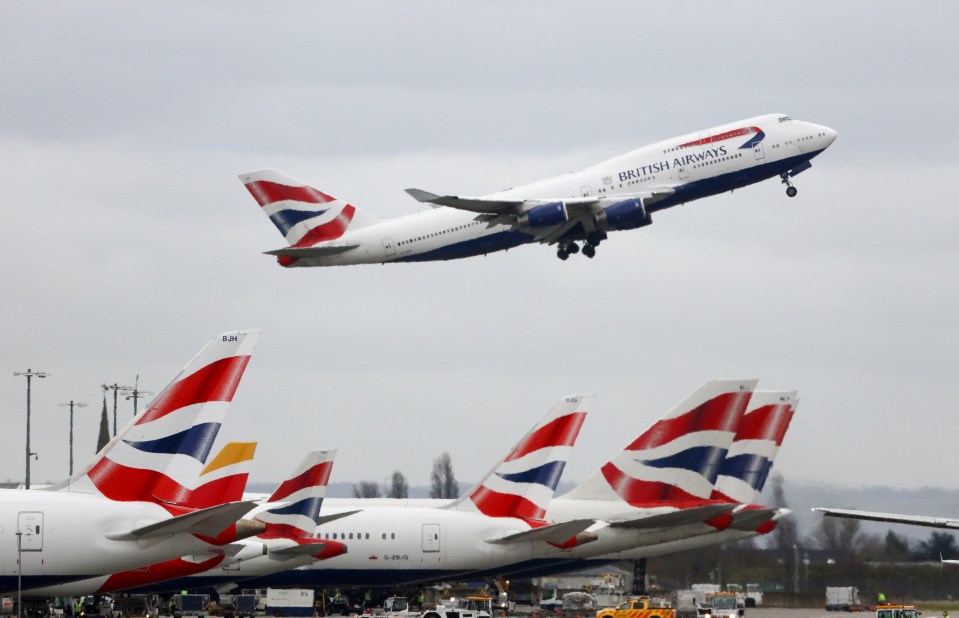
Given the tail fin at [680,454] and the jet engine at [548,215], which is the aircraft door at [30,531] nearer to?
the tail fin at [680,454]

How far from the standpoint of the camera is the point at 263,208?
81.3 meters

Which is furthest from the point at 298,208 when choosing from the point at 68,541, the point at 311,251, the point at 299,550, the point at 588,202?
the point at 68,541

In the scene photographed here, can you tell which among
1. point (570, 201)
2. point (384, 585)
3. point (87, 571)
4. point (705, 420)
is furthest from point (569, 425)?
point (87, 571)

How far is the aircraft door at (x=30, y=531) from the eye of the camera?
30797 mm

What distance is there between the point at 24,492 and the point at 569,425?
3005 centimetres

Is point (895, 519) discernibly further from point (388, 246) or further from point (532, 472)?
point (388, 246)

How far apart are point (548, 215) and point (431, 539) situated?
25038mm

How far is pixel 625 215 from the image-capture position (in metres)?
74.4

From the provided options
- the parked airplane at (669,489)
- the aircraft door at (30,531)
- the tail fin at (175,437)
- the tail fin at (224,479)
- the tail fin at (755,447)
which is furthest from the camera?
the tail fin at (755,447)

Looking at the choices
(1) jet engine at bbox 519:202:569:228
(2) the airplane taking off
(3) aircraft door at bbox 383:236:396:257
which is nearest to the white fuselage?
(2) the airplane taking off

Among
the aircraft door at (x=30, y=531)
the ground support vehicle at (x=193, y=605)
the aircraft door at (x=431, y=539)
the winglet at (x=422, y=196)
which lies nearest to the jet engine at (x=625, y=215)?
the winglet at (x=422, y=196)

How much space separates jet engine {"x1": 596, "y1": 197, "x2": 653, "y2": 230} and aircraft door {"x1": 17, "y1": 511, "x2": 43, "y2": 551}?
47.2m

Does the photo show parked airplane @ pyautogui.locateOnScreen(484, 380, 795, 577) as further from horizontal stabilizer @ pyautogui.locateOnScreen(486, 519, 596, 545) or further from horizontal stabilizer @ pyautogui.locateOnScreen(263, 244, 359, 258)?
horizontal stabilizer @ pyautogui.locateOnScreen(263, 244, 359, 258)

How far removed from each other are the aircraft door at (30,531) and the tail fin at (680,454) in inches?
1168
